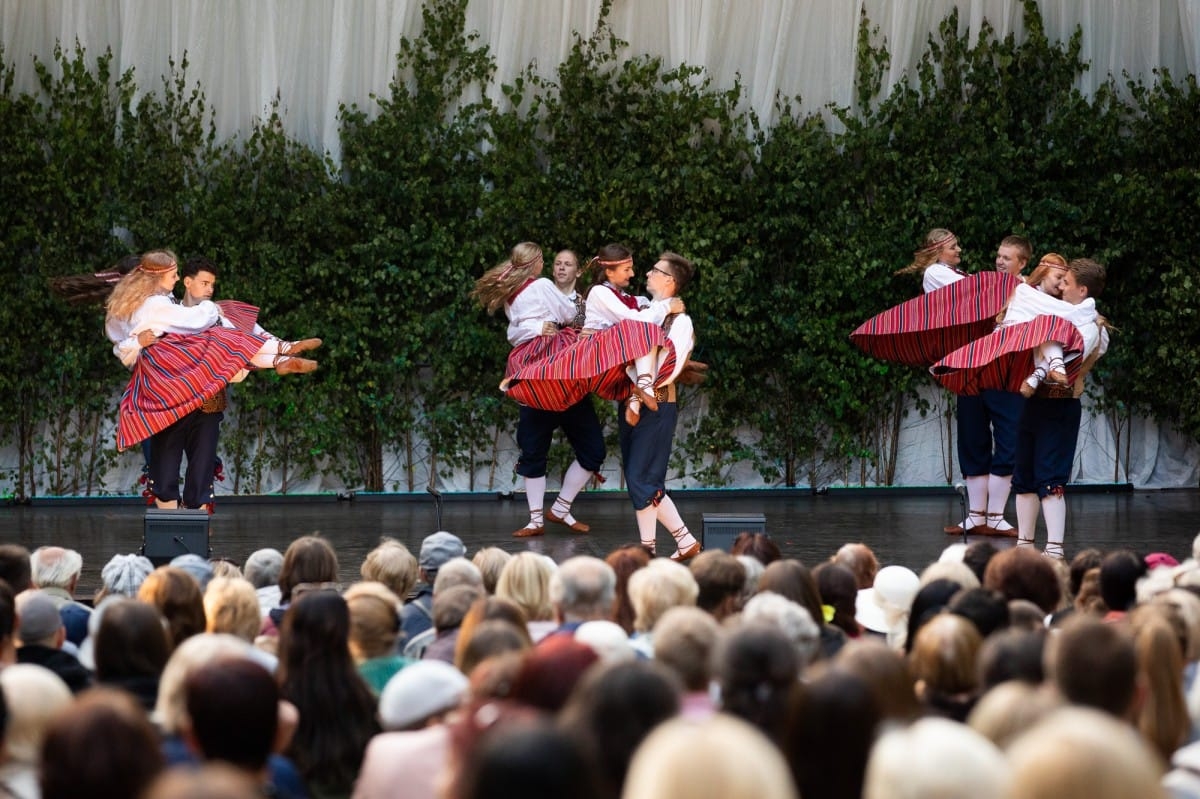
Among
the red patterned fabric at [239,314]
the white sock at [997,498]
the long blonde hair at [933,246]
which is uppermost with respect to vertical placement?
the long blonde hair at [933,246]

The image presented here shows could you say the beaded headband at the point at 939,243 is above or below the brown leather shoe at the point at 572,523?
above

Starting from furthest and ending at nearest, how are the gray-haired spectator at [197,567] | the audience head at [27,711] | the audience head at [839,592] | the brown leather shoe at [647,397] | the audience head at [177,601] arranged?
the brown leather shoe at [647,397] → the gray-haired spectator at [197,567] → the audience head at [839,592] → the audience head at [177,601] → the audience head at [27,711]

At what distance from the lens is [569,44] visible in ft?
31.4

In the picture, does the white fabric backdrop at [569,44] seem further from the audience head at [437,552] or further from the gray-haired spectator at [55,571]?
the gray-haired spectator at [55,571]

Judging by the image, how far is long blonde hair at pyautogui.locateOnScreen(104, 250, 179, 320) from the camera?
22.7 feet

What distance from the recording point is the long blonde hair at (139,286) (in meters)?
6.93

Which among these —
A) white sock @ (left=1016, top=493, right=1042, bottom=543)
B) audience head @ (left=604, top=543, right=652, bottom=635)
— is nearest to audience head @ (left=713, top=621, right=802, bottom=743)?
audience head @ (left=604, top=543, right=652, bottom=635)

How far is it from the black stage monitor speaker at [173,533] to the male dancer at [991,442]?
389 cm

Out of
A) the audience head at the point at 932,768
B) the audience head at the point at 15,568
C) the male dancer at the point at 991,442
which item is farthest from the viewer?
the male dancer at the point at 991,442

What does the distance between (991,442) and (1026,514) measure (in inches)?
42.0

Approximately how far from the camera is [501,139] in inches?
367

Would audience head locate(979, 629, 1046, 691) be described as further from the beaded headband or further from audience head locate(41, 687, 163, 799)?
the beaded headband

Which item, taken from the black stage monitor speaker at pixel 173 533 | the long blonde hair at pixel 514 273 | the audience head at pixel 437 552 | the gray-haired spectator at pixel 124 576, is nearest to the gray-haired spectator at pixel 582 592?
the audience head at pixel 437 552

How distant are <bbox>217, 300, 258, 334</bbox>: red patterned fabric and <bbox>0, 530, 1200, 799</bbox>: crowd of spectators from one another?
10.6ft
